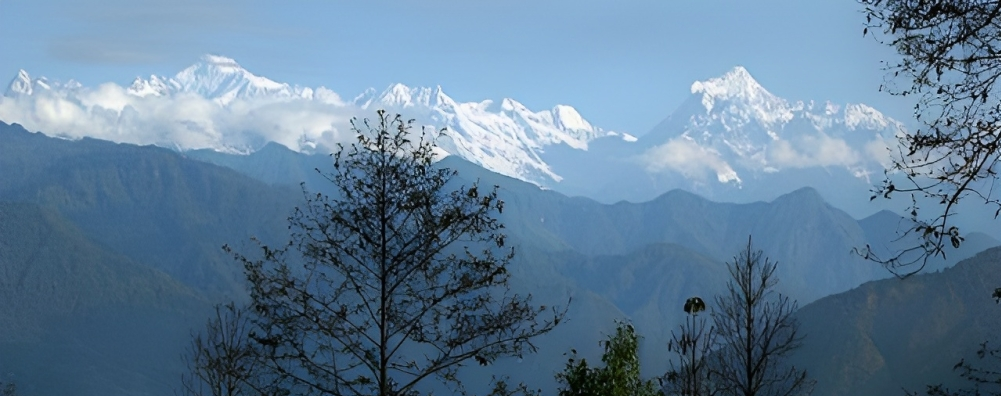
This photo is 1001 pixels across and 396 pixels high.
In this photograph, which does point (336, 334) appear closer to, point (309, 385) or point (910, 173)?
point (309, 385)

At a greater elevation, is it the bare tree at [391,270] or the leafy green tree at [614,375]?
the leafy green tree at [614,375]

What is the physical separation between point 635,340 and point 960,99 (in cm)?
1687

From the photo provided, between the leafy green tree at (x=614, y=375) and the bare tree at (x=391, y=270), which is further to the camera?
the leafy green tree at (x=614, y=375)

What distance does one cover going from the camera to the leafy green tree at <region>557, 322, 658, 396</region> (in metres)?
27.9

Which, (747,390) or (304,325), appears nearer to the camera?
(304,325)

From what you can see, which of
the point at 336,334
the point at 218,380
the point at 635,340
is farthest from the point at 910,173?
the point at 218,380

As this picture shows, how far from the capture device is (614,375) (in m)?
28.0

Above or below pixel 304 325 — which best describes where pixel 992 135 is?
below

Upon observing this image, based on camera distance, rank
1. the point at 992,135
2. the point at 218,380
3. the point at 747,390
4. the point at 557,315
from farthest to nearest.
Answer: the point at 218,380 < the point at 747,390 < the point at 557,315 < the point at 992,135

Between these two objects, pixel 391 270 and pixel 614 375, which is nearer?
pixel 391 270

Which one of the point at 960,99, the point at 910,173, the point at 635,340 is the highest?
the point at 635,340

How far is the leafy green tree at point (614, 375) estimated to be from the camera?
27.9 m

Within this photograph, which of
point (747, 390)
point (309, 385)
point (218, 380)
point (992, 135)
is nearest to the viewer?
point (992, 135)

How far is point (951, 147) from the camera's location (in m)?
12.4
